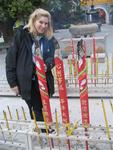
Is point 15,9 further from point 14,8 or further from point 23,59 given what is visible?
point 23,59

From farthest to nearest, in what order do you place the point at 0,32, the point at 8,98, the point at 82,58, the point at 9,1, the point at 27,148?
the point at 0,32
the point at 9,1
the point at 8,98
the point at 27,148
the point at 82,58

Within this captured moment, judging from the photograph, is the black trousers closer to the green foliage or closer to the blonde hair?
the blonde hair

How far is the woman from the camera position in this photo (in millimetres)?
3504

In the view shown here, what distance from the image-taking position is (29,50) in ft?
11.6

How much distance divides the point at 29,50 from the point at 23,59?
105 mm

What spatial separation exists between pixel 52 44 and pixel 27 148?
3.39 feet

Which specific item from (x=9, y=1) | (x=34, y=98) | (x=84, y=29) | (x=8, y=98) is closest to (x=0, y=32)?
(x=9, y=1)

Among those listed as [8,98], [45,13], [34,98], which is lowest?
[8,98]

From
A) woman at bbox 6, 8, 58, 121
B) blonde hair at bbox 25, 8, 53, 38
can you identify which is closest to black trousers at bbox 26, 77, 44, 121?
woman at bbox 6, 8, 58, 121

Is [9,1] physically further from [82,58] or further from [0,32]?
[82,58]

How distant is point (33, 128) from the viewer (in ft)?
11.5

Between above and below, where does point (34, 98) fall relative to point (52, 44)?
below

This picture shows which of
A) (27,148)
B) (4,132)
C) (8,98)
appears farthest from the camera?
(8,98)

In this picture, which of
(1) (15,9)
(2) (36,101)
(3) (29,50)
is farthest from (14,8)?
(3) (29,50)
